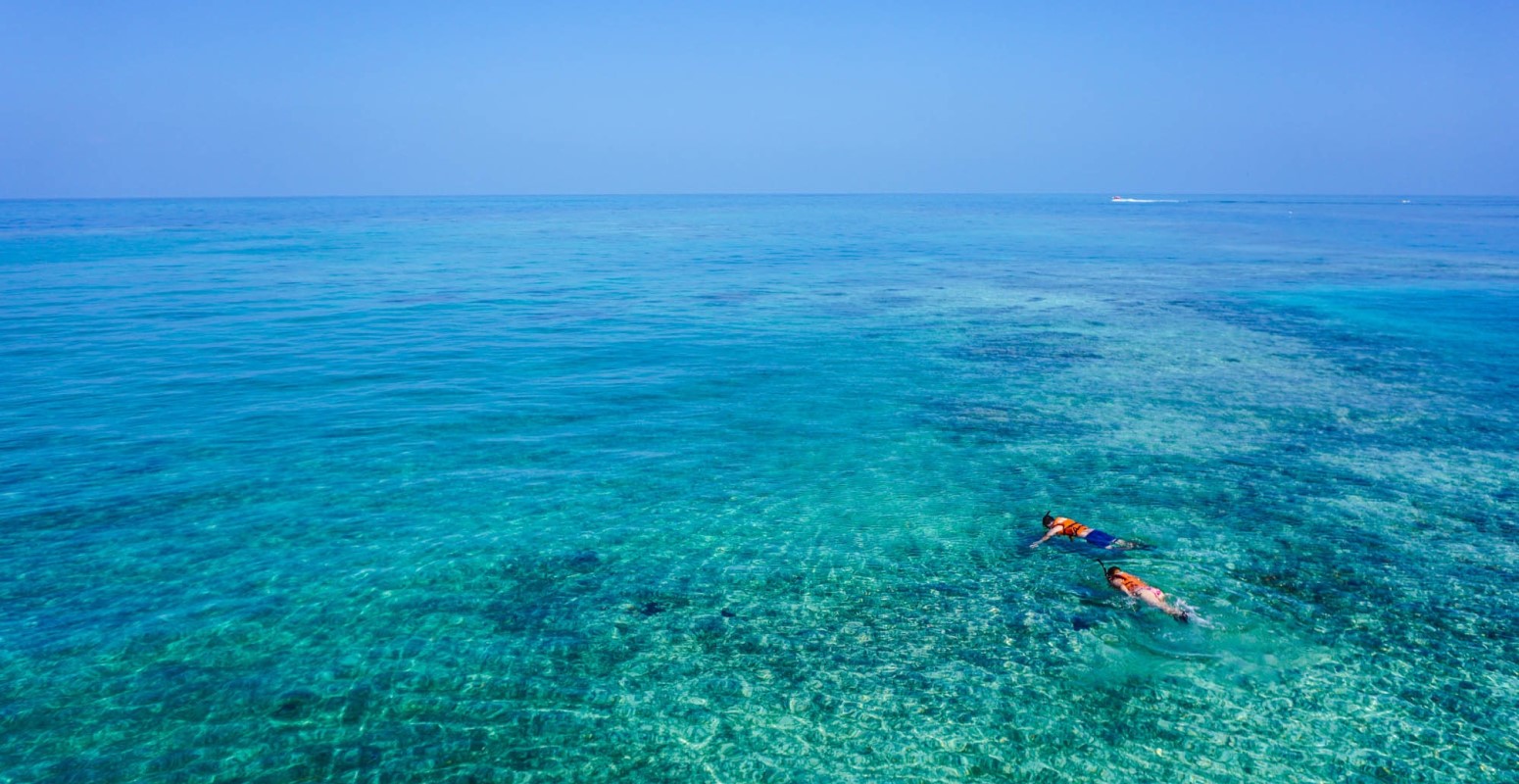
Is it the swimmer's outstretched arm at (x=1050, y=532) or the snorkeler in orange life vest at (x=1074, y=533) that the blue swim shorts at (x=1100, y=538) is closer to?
the snorkeler in orange life vest at (x=1074, y=533)

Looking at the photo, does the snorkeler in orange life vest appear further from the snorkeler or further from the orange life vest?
the snorkeler

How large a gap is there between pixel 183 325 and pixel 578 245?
4066 centimetres

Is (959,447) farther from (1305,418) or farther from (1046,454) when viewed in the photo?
(1305,418)

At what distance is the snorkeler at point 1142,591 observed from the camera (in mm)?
9562

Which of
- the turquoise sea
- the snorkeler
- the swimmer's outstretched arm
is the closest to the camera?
the turquoise sea

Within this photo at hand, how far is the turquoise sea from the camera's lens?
7.63 meters

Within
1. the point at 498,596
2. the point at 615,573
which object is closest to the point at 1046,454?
the point at 615,573

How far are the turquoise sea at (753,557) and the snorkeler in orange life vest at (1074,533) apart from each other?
28 cm

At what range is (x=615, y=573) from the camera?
1078 centimetres

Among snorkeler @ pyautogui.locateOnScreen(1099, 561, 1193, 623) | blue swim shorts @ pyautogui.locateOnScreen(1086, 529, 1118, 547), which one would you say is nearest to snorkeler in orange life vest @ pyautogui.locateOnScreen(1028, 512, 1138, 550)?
blue swim shorts @ pyautogui.locateOnScreen(1086, 529, 1118, 547)

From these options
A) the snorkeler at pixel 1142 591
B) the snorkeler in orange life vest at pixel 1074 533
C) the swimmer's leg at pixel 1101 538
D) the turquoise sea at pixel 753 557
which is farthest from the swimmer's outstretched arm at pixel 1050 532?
the snorkeler at pixel 1142 591

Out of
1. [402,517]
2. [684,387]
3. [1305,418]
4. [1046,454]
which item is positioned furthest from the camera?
[684,387]

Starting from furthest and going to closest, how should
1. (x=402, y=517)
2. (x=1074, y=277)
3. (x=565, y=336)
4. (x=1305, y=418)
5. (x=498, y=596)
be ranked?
(x=1074, y=277) → (x=565, y=336) → (x=1305, y=418) → (x=402, y=517) → (x=498, y=596)

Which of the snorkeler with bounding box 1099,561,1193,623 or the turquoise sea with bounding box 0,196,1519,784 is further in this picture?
the snorkeler with bounding box 1099,561,1193,623
